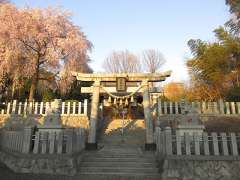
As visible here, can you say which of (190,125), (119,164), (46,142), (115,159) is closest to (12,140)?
(46,142)

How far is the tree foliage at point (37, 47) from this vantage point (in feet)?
57.6

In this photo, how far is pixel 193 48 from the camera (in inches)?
888

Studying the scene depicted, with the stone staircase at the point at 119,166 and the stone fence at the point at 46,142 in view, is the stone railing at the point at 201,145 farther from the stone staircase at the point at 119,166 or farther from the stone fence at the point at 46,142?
the stone fence at the point at 46,142

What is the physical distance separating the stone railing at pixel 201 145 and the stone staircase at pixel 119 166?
85 cm

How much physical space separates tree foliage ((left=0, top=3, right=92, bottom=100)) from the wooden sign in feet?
21.5

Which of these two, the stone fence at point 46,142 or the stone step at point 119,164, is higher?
the stone fence at point 46,142

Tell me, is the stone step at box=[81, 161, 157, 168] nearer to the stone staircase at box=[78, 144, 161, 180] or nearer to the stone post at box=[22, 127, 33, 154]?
the stone staircase at box=[78, 144, 161, 180]

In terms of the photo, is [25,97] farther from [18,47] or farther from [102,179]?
[102,179]

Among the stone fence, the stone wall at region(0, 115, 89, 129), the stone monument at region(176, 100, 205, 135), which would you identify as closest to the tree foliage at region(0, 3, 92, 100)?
the stone wall at region(0, 115, 89, 129)

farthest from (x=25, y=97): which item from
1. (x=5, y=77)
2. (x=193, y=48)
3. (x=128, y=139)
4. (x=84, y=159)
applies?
(x=193, y=48)

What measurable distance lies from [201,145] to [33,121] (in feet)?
35.9

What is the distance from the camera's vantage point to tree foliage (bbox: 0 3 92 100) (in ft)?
57.6

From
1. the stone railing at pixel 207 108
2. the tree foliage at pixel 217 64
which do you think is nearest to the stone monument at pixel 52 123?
the stone railing at pixel 207 108

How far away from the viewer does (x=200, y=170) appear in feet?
24.2
